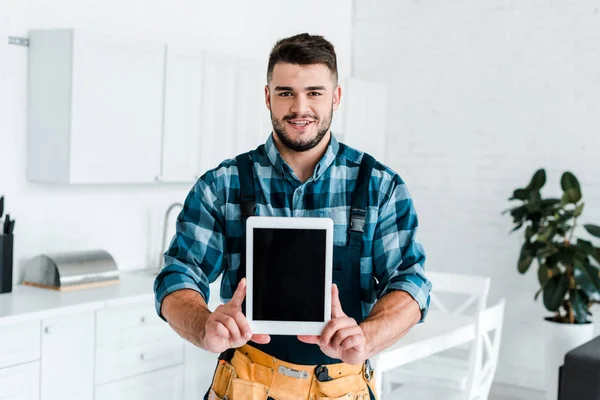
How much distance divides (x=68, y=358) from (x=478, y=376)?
161 cm

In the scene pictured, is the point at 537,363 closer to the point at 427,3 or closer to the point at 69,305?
the point at 427,3

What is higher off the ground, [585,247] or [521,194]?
[521,194]

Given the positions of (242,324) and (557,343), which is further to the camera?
(557,343)

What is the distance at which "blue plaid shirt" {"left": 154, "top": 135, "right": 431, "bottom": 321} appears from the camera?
1.79 m

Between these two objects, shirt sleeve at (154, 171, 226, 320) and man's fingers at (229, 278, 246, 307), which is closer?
man's fingers at (229, 278, 246, 307)

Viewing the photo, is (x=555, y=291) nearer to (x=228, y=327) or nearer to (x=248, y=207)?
(x=248, y=207)

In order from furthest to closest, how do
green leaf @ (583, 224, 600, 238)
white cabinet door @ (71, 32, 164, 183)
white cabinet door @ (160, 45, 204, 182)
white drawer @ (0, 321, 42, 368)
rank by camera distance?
1. green leaf @ (583, 224, 600, 238)
2. white cabinet door @ (160, 45, 204, 182)
3. white cabinet door @ (71, 32, 164, 183)
4. white drawer @ (0, 321, 42, 368)

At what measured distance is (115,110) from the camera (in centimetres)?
358

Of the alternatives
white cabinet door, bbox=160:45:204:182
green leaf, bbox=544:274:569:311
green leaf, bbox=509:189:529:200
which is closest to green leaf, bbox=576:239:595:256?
green leaf, bbox=544:274:569:311

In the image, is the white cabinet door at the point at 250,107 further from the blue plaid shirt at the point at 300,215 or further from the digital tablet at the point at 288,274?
the digital tablet at the point at 288,274

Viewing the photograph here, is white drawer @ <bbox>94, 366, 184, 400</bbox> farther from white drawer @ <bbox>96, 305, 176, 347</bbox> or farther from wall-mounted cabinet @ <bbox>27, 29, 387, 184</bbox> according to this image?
wall-mounted cabinet @ <bbox>27, 29, 387, 184</bbox>

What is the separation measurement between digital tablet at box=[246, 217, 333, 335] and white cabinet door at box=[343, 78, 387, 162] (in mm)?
3439

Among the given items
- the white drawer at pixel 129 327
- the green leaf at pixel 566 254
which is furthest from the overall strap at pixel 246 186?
the green leaf at pixel 566 254

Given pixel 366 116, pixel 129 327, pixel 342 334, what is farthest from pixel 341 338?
pixel 366 116
